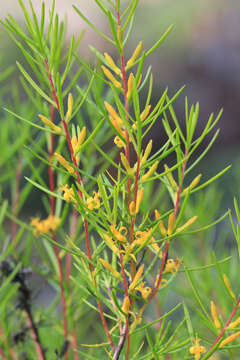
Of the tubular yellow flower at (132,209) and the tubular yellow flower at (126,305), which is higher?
the tubular yellow flower at (132,209)

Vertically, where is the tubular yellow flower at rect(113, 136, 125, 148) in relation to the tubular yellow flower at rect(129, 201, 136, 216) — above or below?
above

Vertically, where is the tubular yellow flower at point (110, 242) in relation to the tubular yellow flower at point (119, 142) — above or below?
below

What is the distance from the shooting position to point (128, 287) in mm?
172

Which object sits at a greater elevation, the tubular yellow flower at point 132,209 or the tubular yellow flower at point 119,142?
the tubular yellow flower at point 119,142

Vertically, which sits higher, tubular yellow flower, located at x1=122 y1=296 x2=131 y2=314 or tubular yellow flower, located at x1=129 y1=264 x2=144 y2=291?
tubular yellow flower, located at x1=129 y1=264 x2=144 y2=291

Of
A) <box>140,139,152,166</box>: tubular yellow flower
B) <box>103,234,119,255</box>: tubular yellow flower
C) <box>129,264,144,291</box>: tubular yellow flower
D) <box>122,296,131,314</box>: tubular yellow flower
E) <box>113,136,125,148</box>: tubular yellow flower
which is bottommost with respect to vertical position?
<box>122,296,131,314</box>: tubular yellow flower

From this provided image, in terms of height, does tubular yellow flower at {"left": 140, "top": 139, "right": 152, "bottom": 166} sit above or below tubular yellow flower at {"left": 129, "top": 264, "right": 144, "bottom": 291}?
above

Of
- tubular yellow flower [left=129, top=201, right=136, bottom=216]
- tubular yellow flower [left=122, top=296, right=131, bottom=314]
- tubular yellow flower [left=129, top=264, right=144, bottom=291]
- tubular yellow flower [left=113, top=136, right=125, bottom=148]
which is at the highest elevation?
tubular yellow flower [left=113, top=136, right=125, bottom=148]

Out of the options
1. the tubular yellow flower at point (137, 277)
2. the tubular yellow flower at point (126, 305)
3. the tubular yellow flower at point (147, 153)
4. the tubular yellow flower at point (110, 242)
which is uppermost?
the tubular yellow flower at point (147, 153)

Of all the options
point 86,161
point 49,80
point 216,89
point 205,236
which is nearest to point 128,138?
point 49,80

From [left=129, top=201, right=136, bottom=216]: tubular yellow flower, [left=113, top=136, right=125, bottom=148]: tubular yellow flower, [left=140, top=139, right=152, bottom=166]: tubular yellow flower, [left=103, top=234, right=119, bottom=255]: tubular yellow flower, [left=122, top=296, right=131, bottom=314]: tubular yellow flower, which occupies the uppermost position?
[left=113, top=136, right=125, bottom=148]: tubular yellow flower

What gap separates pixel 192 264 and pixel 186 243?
26mm

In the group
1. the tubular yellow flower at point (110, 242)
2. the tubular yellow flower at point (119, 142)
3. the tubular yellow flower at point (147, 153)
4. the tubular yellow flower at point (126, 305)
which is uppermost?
the tubular yellow flower at point (119, 142)

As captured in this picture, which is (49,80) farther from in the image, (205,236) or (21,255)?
(205,236)
